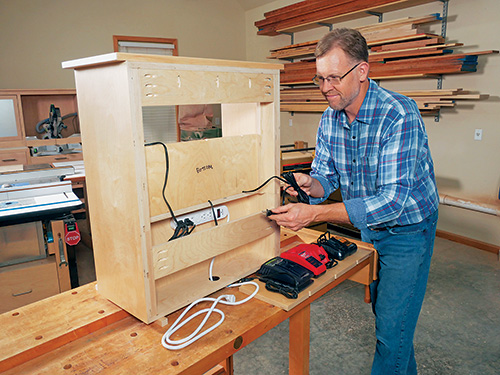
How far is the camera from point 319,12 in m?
4.57

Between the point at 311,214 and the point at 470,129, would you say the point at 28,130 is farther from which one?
the point at 470,129

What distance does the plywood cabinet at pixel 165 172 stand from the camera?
1036 mm

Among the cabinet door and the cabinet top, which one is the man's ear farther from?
the cabinet door

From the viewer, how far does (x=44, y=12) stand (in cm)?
501

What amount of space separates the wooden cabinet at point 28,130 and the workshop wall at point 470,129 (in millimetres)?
3883

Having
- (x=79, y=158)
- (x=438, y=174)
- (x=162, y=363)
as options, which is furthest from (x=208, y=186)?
(x=79, y=158)

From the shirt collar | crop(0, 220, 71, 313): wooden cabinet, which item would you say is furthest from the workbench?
crop(0, 220, 71, 313): wooden cabinet

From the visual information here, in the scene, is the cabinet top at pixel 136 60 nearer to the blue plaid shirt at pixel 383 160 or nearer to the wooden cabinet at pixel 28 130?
the blue plaid shirt at pixel 383 160

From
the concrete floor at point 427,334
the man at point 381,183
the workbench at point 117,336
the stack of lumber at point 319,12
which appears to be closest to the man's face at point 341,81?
the man at point 381,183

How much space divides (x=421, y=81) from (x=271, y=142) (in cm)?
311

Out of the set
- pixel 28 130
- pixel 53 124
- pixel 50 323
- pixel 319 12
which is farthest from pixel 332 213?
pixel 28 130

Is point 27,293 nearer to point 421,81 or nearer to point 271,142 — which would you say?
point 271,142

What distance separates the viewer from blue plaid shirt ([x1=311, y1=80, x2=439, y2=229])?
1.28m

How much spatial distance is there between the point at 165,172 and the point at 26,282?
160cm
